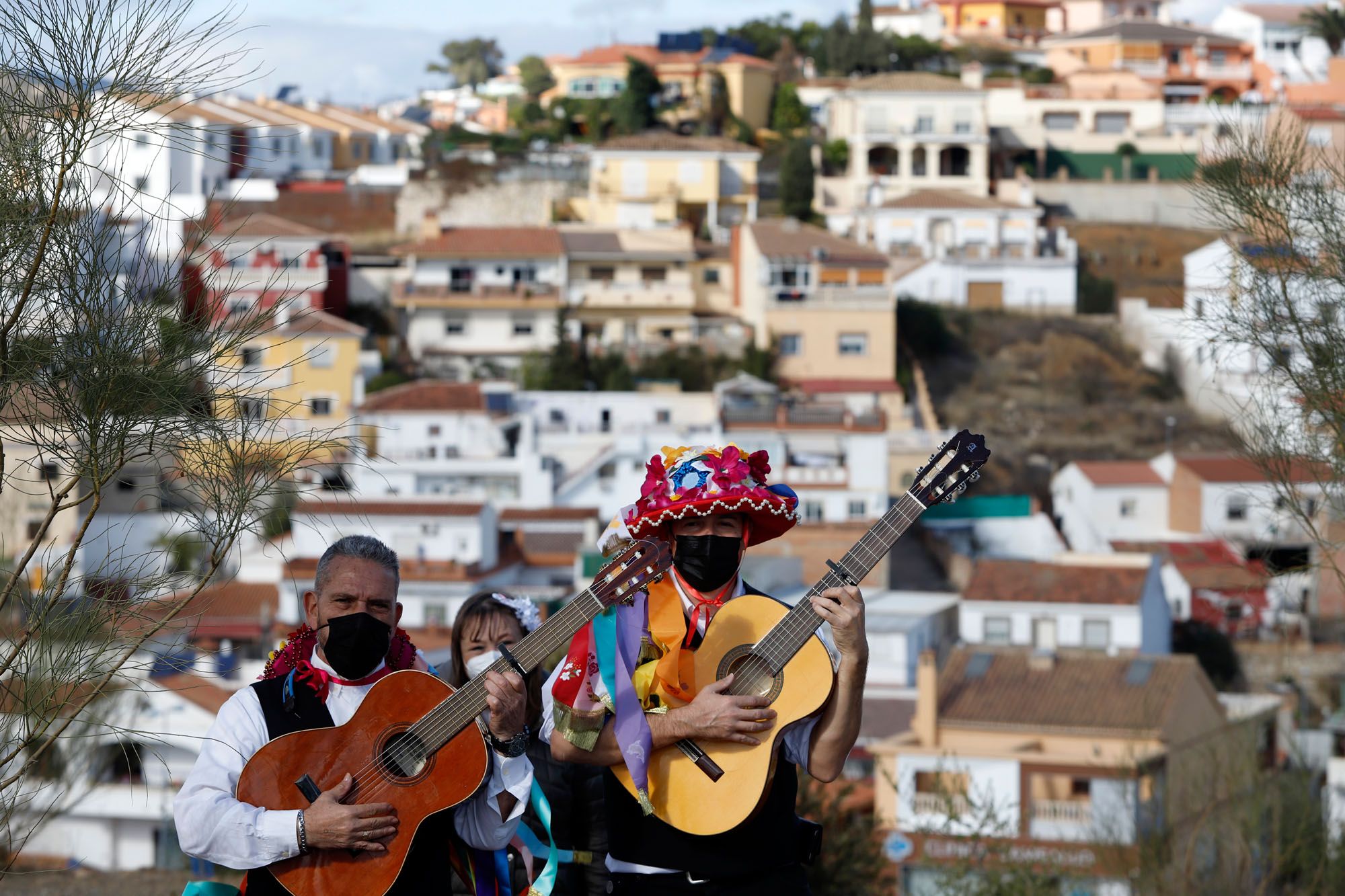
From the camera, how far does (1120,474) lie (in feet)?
122

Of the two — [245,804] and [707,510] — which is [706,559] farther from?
[245,804]

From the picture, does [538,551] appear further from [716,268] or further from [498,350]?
[716,268]

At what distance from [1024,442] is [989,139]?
14951 millimetres

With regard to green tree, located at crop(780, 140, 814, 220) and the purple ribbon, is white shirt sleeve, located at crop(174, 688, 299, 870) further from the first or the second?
green tree, located at crop(780, 140, 814, 220)

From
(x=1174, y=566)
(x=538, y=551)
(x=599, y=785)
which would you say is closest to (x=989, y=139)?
(x=1174, y=566)

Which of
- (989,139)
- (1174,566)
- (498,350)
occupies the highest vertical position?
(989,139)

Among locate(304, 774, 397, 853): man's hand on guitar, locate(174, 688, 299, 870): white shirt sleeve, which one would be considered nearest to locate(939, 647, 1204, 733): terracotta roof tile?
locate(304, 774, 397, 853): man's hand on guitar

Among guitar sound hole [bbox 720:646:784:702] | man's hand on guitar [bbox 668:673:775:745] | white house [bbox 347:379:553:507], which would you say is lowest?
white house [bbox 347:379:553:507]

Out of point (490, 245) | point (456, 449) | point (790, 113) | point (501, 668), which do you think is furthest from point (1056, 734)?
point (790, 113)

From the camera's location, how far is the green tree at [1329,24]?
59.0m

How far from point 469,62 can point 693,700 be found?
94413mm

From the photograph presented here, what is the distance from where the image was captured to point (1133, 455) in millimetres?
40844

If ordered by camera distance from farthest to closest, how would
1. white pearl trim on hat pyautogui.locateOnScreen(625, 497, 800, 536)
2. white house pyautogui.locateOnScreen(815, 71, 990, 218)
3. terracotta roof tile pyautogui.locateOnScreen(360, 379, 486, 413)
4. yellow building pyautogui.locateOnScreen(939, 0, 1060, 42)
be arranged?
yellow building pyautogui.locateOnScreen(939, 0, 1060, 42) < white house pyautogui.locateOnScreen(815, 71, 990, 218) < terracotta roof tile pyautogui.locateOnScreen(360, 379, 486, 413) < white pearl trim on hat pyautogui.locateOnScreen(625, 497, 800, 536)

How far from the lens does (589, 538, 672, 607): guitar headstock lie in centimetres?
382
